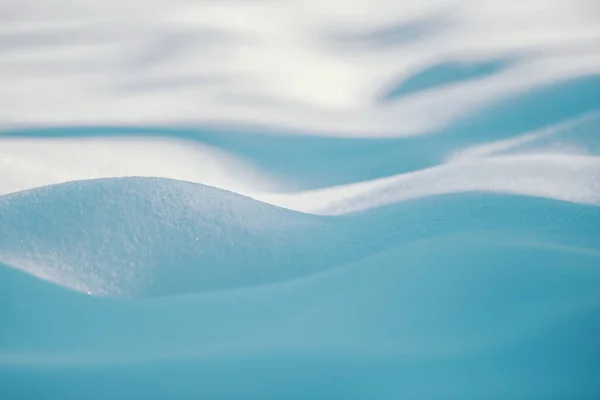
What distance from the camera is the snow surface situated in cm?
83

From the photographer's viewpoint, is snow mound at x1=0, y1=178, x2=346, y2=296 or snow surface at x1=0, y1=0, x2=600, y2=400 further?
snow mound at x1=0, y1=178, x2=346, y2=296

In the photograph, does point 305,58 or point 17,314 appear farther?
point 305,58

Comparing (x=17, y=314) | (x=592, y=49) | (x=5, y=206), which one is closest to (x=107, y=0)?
(x=592, y=49)

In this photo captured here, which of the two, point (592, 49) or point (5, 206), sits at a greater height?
point (592, 49)

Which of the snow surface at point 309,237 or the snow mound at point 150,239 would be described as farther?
the snow mound at point 150,239

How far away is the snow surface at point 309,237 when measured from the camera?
2.72 ft

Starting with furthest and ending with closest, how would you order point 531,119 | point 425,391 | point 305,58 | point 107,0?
1. point 107,0
2. point 305,58
3. point 531,119
4. point 425,391

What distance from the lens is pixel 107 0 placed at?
3318 millimetres

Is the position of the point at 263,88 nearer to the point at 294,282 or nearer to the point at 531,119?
the point at 531,119

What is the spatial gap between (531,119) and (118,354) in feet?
3.86

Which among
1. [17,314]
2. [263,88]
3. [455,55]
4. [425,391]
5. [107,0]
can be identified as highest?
[107,0]

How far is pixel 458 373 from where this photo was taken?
0.82m

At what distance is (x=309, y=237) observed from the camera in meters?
1.11

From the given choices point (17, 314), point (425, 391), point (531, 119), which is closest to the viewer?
point (425, 391)
